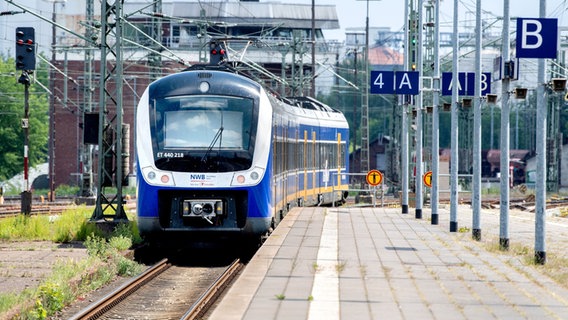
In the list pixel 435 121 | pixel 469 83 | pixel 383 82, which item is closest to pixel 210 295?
pixel 435 121

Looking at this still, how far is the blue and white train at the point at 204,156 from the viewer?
1878 centimetres

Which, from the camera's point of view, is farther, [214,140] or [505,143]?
[214,140]

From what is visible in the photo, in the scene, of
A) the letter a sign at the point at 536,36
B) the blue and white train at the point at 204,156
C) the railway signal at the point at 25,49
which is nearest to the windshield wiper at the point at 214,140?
the blue and white train at the point at 204,156

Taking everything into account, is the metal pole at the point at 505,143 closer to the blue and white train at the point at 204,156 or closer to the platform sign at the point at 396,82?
the blue and white train at the point at 204,156

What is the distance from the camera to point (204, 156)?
18.8 metres

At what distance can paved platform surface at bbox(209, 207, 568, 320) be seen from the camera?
11695 mm

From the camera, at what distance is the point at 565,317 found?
11297mm

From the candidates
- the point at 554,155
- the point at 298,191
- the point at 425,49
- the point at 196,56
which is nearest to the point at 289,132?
the point at 298,191

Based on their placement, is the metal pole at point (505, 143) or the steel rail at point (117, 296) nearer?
the steel rail at point (117, 296)

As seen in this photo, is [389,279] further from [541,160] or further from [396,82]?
[396,82]

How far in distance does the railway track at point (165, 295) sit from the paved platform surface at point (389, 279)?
526mm

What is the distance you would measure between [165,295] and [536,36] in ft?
21.1

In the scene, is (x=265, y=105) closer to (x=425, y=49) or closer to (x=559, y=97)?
(x=425, y=49)

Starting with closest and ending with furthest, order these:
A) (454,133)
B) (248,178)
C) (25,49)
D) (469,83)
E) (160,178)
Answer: (160,178)
(248,178)
(454,133)
(469,83)
(25,49)
